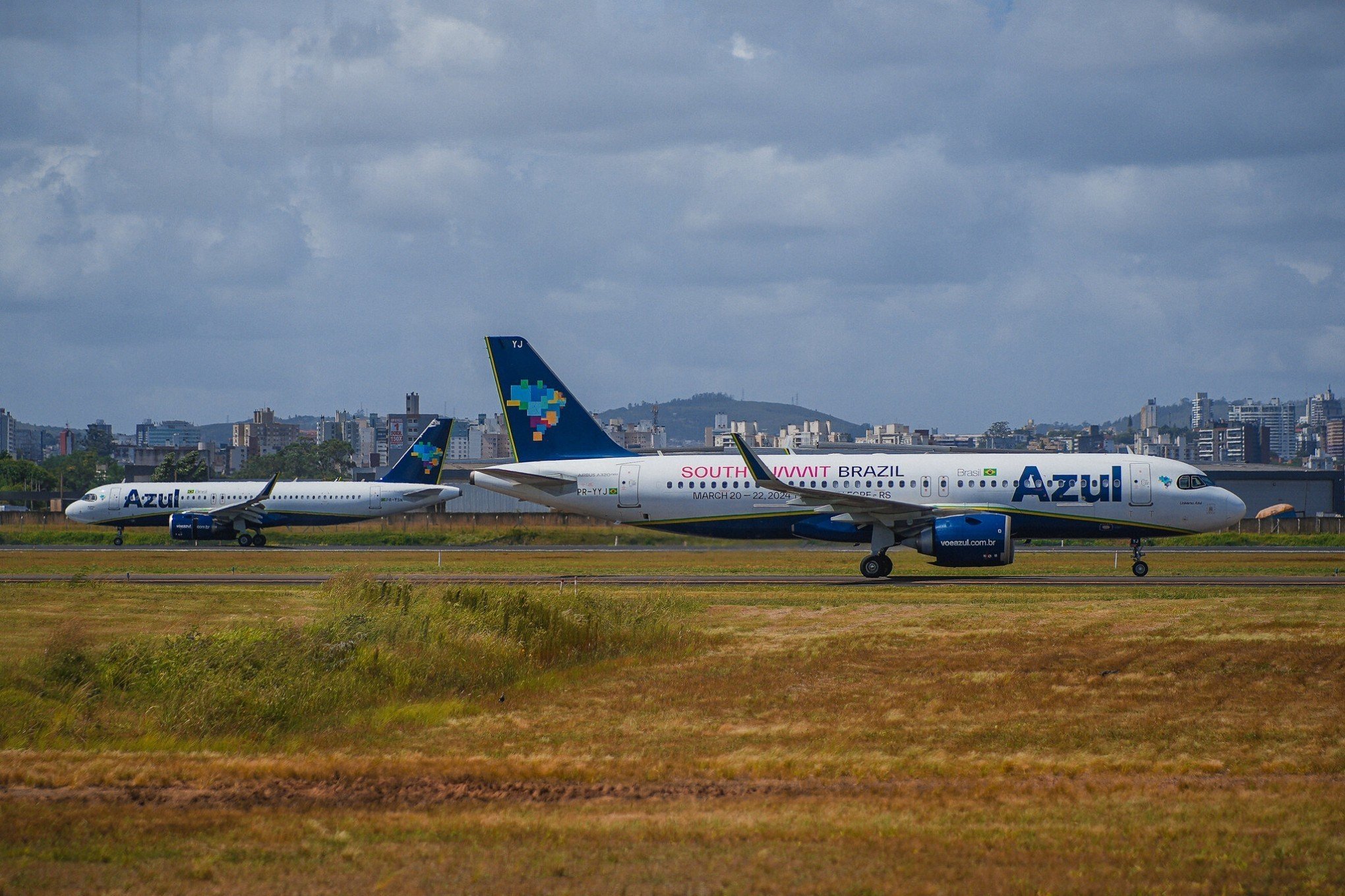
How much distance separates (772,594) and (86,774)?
20.6 metres

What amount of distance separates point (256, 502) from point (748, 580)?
41.2 m

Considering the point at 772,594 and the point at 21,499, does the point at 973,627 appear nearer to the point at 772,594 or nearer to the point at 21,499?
the point at 772,594

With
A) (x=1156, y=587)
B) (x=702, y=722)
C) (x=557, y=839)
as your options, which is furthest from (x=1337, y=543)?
(x=557, y=839)

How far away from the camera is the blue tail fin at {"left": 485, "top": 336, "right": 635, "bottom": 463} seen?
4041 centimetres

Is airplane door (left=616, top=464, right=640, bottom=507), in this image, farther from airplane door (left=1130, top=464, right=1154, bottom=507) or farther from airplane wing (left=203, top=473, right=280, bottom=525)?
airplane wing (left=203, top=473, right=280, bottom=525)

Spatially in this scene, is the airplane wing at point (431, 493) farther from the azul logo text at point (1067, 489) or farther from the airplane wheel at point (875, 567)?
the azul logo text at point (1067, 489)

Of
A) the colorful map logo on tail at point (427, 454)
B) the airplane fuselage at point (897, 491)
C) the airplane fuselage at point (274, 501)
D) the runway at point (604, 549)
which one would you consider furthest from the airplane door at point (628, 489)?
the colorful map logo on tail at point (427, 454)

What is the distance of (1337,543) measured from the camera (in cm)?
5803

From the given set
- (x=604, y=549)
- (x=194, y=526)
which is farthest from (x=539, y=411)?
(x=194, y=526)

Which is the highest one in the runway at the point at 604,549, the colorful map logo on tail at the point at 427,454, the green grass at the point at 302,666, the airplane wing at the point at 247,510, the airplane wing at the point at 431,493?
the colorful map logo on tail at the point at 427,454

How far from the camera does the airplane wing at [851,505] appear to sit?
35312mm

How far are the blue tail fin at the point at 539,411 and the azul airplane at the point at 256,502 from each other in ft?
103

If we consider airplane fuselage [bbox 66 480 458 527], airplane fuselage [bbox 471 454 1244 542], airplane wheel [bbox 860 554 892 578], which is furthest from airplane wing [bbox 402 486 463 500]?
airplane wheel [bbox 860 554 892 578]

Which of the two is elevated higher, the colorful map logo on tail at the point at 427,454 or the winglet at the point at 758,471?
the colorful map logo on tail at the point at 427,454
